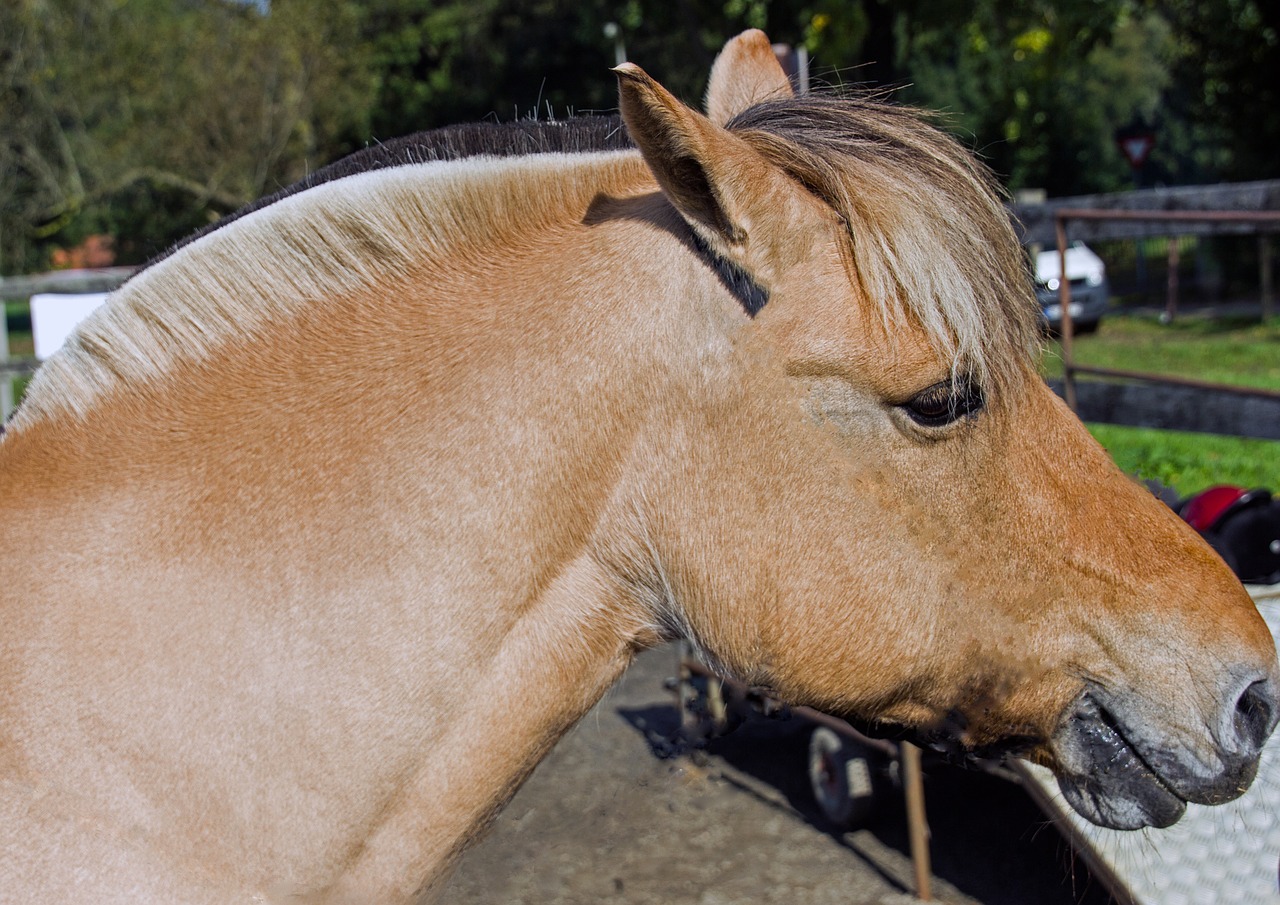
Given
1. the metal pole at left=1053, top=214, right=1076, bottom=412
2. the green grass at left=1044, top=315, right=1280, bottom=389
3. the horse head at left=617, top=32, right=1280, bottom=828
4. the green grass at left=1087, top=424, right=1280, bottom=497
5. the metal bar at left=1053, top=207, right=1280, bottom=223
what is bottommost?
the green grass at left=1044, top=315, right=1280, bottom=389

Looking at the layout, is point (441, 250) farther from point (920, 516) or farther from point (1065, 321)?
point (1065, 321)

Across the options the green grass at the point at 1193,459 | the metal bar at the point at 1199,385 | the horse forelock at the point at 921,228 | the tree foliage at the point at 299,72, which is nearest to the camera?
the horse forelock at the point at 921,228

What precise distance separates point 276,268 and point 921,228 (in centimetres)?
100

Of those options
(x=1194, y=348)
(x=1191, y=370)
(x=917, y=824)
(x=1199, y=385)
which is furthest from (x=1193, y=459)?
(x=1194, y=348)

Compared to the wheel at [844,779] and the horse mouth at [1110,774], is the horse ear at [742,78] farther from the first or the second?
the wheel at [844,779]

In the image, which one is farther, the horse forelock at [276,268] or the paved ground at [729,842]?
the paved ground at [729,842]

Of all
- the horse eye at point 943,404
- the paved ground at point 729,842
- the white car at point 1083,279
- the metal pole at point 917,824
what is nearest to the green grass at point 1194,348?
the white car at point 1083,279

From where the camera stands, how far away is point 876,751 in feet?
14.8

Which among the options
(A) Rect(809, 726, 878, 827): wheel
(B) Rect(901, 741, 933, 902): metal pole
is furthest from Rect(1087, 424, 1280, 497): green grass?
(B) Rect(901, 741, 933, 902): metal pole

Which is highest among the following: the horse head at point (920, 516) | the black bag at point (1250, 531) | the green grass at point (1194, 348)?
the horse head at point (920, 516)

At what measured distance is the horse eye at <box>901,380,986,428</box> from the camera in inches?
64.2

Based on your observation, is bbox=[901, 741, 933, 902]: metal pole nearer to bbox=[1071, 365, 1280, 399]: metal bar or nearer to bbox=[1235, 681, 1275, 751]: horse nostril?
bbox=[1235, 681, 1275, 751]: horse nostril

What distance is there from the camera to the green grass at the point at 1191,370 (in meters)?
7.77

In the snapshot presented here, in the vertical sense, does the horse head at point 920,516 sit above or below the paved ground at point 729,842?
above
